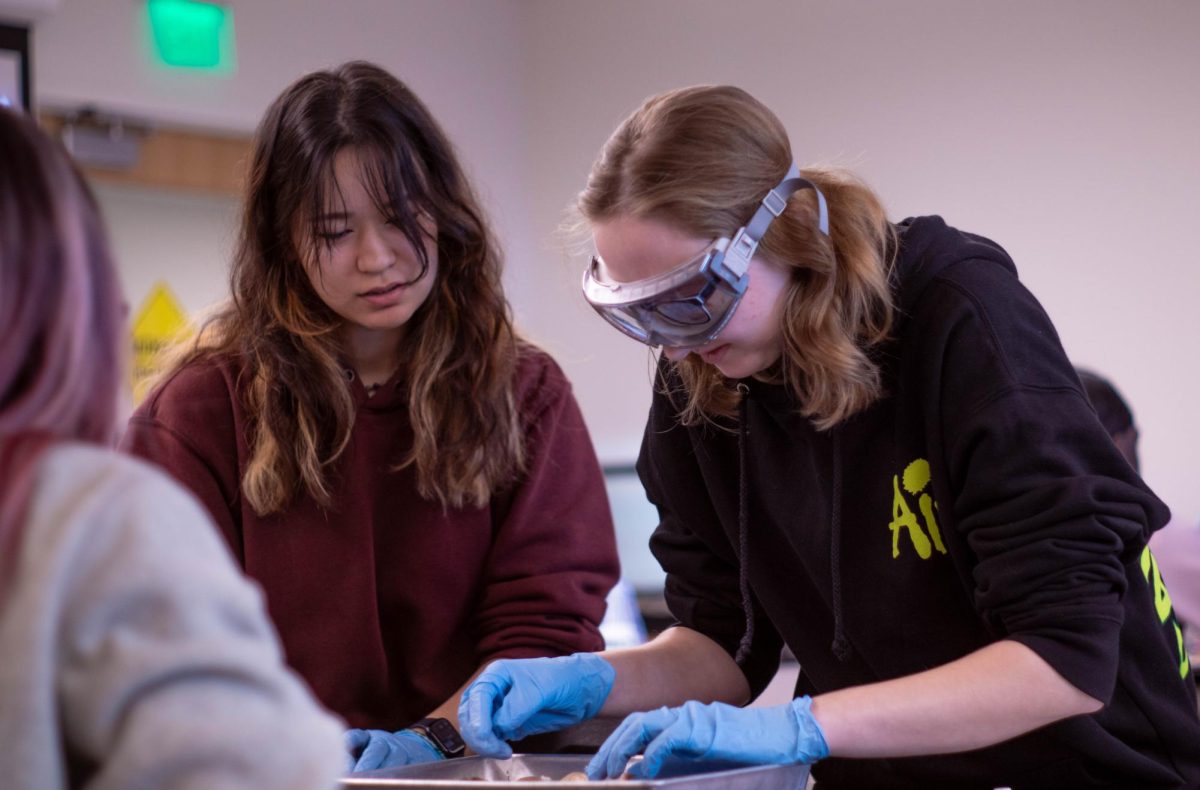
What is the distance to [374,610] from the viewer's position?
173 cm

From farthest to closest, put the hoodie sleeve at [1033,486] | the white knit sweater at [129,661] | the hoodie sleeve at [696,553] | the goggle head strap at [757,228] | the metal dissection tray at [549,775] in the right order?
1. the hoodie sleeve at [696,553]
2. the goggle head strap at [757,228]
3. the hoodie sleeve at [1033,486]
4. the metal dissection tray at [549,775]
5. the white knit sweater at [129,661]

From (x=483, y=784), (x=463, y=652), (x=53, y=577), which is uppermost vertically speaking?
(x=53, y=577)

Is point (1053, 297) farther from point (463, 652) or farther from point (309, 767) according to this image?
point (309, 767)

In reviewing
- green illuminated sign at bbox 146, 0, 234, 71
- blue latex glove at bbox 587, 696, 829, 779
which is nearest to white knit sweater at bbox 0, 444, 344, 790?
blue latex glove at bbox 587, 696, 829, 779

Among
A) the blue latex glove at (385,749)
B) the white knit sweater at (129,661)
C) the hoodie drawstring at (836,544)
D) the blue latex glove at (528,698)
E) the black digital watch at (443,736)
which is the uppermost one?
the white knit sweater at (129,661)

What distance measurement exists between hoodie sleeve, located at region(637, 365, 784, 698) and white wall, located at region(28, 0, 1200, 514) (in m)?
1.81

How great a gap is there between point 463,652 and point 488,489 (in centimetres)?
22

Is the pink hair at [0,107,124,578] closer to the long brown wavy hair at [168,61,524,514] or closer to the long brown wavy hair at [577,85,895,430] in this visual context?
the long brown wavy hair at [577,85,895,430]

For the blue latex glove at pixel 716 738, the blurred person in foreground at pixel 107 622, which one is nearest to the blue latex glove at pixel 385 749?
the blue latex glove at pixel 716 738

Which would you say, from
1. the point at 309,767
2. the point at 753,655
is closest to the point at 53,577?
the point at 309,767

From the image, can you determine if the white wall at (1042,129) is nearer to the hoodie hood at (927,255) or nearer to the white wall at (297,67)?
the white wall at (297,67)

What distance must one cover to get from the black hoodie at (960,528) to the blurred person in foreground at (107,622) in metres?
0.83

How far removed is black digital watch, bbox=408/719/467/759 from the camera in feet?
5.14

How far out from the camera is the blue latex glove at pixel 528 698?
1.49 metres
